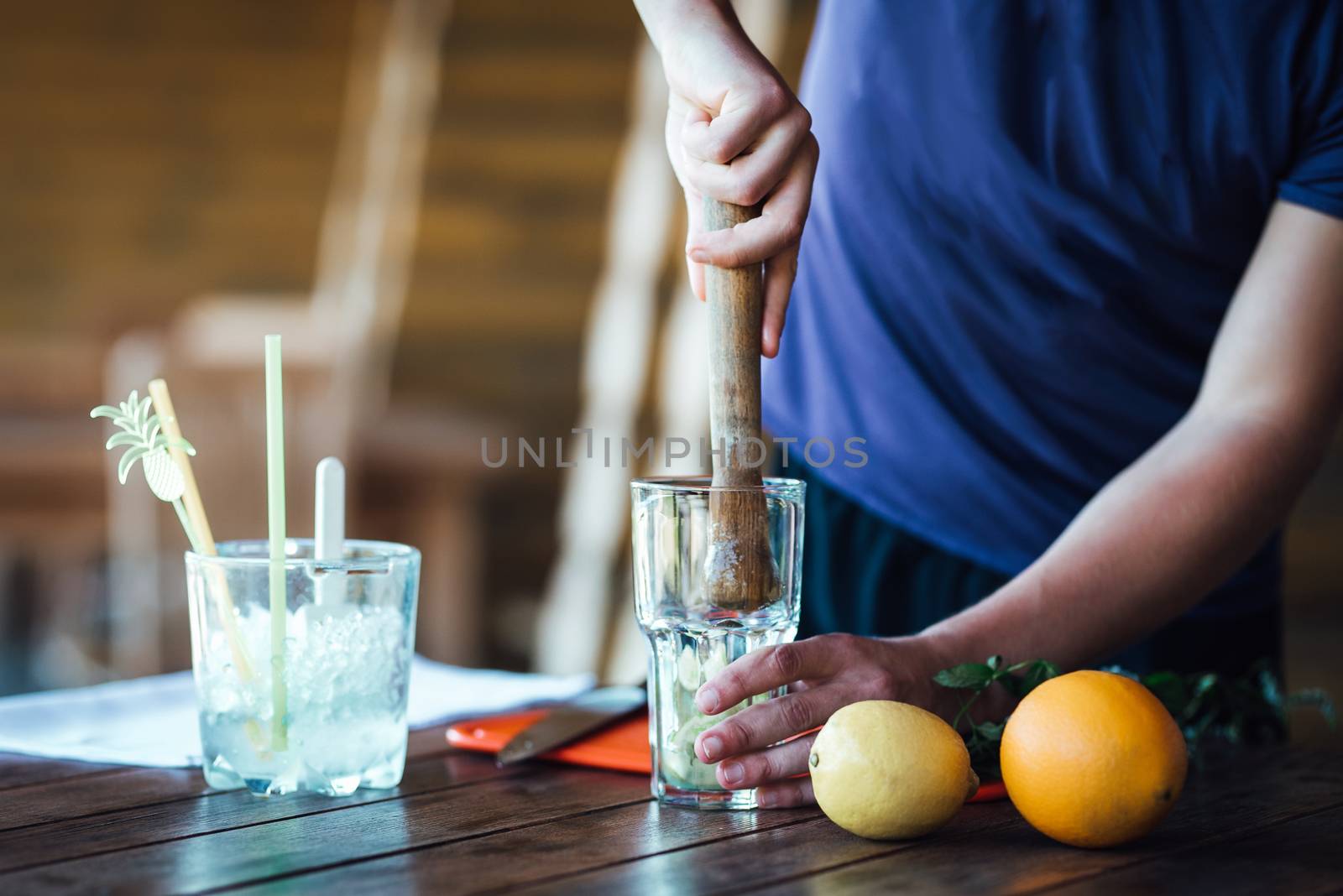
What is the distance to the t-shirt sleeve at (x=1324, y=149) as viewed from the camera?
113 cm

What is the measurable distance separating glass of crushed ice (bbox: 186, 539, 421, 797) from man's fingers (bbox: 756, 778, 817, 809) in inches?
9.4

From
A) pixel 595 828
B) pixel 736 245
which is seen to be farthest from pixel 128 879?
pixel 736 245

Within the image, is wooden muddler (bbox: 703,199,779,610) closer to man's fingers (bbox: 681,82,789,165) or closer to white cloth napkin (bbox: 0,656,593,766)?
man's fingers (bbox: 681,82,789,165)

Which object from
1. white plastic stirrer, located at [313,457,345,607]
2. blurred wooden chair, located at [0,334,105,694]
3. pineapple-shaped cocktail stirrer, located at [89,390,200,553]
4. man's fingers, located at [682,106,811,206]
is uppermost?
man's fingers, located at [682,106,811,206]

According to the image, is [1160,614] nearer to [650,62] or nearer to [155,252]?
[650,62]

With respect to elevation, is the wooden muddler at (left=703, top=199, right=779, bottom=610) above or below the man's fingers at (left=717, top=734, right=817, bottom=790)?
above

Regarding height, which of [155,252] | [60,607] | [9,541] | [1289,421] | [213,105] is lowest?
[60,607]

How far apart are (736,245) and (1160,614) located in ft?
1.53

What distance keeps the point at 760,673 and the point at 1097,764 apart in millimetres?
196

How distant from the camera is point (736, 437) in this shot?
2.86 feet

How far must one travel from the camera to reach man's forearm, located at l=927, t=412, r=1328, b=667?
102cm

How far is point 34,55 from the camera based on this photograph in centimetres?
507

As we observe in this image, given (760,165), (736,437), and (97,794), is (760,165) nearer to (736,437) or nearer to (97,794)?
(736,437)

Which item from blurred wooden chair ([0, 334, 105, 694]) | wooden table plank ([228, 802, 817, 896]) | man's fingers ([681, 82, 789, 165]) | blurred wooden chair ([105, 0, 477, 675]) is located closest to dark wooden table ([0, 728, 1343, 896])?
wooden table plank ([228, 802, 817, 896])
